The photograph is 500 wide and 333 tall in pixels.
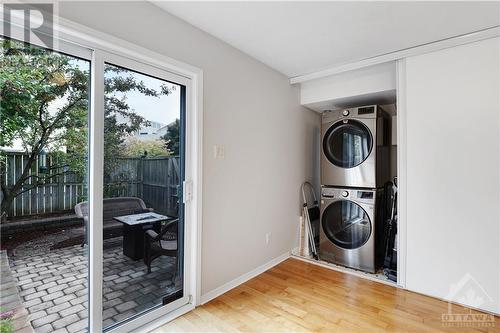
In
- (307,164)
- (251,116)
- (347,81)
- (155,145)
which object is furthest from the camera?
(307,164)

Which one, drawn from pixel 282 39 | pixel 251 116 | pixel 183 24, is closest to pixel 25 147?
pixel 183 24

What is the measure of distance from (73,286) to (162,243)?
634mm

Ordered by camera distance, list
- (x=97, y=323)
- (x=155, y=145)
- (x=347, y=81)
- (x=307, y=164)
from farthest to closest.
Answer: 1. (x=307, y=164)
2. (x=347, y=81)
3. (x=155, y=145)
4. (x=97, y=323)

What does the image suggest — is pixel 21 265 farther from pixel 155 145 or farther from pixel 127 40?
pixel 127 40

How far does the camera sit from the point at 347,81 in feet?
9.76

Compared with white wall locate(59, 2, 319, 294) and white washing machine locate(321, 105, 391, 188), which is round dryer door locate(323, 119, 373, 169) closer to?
white washing machine locate(321, 105, 391, 188)

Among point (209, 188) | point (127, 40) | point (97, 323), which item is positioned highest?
point (127, 40)

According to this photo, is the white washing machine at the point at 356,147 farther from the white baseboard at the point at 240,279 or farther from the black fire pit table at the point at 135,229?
the black fire pit table at the point at 135,229

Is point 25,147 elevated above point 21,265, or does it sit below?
above

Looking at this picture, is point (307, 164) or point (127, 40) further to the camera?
point (307, 164)

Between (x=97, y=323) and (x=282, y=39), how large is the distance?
2633 millimetres

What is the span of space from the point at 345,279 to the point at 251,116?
2037 mm

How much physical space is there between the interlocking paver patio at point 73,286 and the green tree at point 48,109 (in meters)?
0.39

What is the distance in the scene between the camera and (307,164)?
367cm
